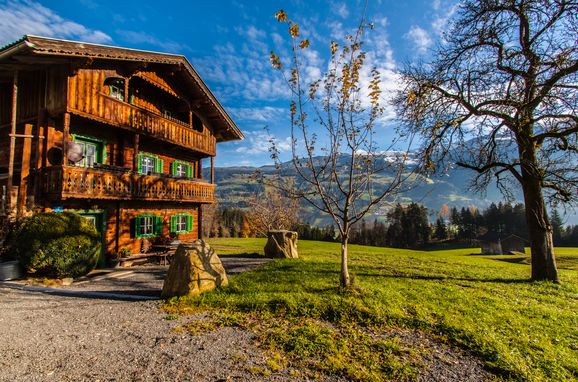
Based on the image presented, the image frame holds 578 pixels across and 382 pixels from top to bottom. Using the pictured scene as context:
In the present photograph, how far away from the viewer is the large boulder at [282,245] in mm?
15477

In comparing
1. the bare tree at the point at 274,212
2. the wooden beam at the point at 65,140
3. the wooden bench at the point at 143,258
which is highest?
the wooden beam at the point at 65,140

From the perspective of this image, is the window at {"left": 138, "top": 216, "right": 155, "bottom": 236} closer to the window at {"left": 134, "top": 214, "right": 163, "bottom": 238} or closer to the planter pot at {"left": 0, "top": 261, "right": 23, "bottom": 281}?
the window at {"left": 134, "top": 214, "right": 163, "bottom": 238}

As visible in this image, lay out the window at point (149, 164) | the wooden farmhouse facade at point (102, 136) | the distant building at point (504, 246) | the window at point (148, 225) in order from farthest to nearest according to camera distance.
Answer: the distant building at point (504, 246), the window at point (149, 164), the window at point (148, 225), the wooden farmhouse facade at point (102, 136)

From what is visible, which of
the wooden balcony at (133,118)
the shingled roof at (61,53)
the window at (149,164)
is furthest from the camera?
the window at (149,164)

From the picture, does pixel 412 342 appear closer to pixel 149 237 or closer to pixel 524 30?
pixel 524 30

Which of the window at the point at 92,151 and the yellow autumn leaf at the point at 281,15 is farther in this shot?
the window at the point at 92,151

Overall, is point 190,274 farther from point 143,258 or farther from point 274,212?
point 274,212

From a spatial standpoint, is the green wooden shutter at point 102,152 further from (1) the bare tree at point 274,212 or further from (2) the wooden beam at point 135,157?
(1) the bare tree at point 274,212

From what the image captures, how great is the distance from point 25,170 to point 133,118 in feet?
15.8

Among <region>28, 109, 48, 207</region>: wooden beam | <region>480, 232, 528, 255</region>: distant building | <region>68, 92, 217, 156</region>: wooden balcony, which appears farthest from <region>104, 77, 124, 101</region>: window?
<region>480, 232, 528, 255</region>: distant building

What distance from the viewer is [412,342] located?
548 centimetres

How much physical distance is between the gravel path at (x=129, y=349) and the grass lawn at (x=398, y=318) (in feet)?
1.51

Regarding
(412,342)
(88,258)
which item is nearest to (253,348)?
(412,342)

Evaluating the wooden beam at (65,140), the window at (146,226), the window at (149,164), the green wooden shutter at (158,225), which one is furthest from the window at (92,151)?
the green wooden shutter at (158,225)
